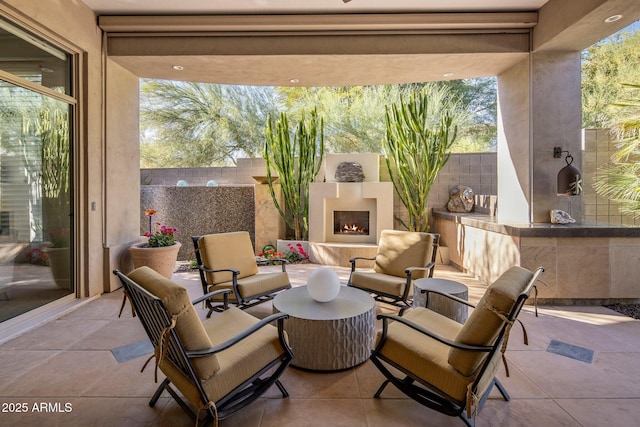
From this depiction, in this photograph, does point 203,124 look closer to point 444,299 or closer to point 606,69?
point 444,299

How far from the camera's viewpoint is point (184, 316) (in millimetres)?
1659


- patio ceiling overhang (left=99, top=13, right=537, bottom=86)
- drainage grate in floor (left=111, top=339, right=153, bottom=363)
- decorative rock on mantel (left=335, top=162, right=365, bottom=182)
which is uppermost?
patio ceiling overhang (left=99, top=13, right=537, bottom=86)

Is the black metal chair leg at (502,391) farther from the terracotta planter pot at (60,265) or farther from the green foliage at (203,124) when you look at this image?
the green foliage at (203,124)

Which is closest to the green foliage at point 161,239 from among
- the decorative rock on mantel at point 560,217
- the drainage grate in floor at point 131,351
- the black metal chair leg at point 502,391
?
the drainage grate in floor at point 131,351

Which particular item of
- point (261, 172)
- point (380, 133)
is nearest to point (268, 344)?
point (261, 172)

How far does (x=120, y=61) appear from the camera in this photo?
4.64m

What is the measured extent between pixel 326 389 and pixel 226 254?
195cm

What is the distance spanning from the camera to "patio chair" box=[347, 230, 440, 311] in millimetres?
3477

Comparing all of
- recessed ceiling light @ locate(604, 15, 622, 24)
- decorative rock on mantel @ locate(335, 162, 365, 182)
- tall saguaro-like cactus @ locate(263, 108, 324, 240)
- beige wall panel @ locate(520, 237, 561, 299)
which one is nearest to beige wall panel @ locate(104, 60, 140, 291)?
tall saguaro-like cactus @ locate(263, 108, 324, 240)

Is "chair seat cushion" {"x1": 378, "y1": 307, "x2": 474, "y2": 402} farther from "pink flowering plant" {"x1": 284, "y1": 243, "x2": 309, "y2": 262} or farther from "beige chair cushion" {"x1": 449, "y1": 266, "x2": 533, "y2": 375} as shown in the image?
"pink flowering plant" {"x1": 284, "y1": 243, "x2": 309, "y2": 262}

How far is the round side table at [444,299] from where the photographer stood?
3004 mm

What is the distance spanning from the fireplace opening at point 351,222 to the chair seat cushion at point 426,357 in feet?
14.1

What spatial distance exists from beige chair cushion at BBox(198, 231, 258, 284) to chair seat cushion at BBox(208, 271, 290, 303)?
13 centimetres

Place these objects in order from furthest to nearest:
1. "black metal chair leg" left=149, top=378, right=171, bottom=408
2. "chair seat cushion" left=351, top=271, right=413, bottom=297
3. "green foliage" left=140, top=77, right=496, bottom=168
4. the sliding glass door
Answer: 1. "green foliage" left=140, top=77, right=496, bottom=168
2. "chair seat cushion" left=351, top=271, right=413, bottom=297
3. the sliding glass door
4. "black metal chair leg" left=149, top=378, right=171, bottom=408
